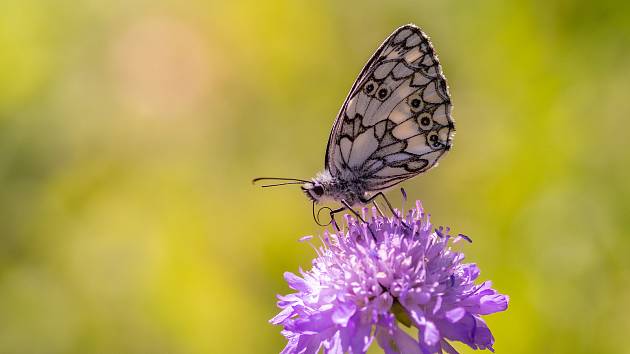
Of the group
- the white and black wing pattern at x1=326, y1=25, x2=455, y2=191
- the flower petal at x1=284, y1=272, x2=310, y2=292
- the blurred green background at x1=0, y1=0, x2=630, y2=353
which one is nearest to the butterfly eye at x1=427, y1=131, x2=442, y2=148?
the white and black wing pattern at x1=326, y1=25, x2=455, y2=191

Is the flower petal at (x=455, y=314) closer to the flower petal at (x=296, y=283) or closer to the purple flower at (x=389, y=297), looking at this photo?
the purple flower at (x=389, y=297)

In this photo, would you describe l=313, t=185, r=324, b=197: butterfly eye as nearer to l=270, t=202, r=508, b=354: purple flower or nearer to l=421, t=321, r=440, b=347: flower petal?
l=270, t=202, r=508, b=354: purple flower

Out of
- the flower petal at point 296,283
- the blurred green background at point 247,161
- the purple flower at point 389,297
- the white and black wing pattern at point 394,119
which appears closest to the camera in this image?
the purple flower at point 389,297

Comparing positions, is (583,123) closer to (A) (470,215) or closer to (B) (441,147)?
(A) (470,215)

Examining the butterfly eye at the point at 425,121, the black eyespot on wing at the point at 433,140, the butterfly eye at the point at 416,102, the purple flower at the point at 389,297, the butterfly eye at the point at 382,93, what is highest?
the butterfly eye at the point at 382,93

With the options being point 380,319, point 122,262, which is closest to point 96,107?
point 122,262

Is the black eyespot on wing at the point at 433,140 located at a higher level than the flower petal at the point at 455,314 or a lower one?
higher

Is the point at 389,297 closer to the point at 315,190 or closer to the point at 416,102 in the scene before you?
the point at 315,190

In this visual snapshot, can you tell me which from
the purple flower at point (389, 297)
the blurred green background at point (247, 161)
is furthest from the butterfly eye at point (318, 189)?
the blurred green background at point (247, 161)

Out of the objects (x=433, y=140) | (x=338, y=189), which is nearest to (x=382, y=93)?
(x=433, y=140)
